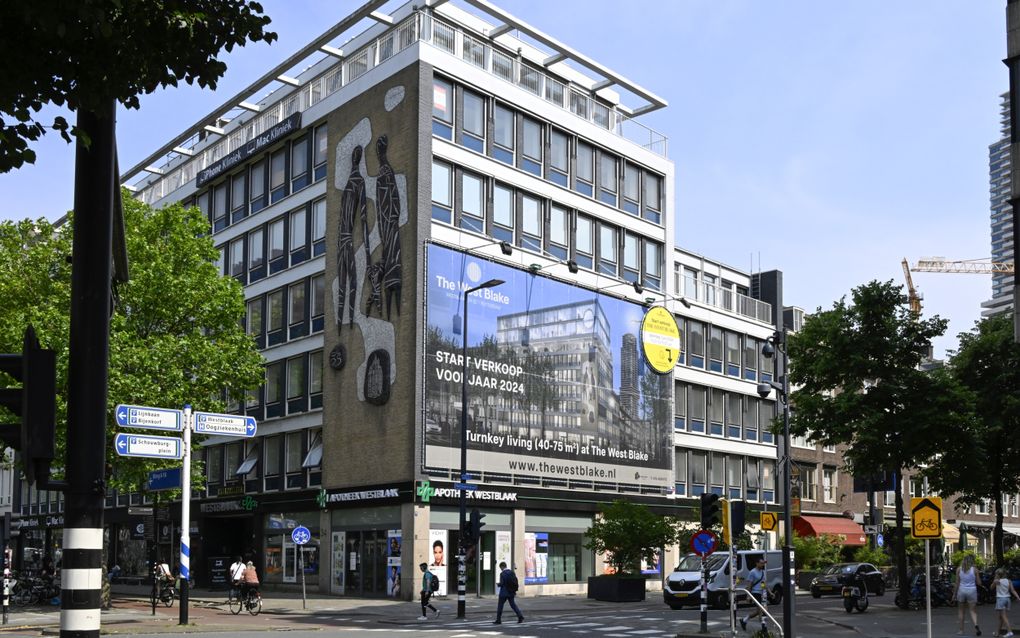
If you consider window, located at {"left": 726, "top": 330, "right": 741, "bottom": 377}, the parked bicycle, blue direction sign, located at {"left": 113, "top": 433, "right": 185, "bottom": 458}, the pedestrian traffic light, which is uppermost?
window, located at {"left": 726, "top": 330, "right": 741, "bottom": 377}

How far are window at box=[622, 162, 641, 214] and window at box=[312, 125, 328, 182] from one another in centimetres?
1478

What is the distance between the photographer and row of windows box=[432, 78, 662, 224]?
4691 cm

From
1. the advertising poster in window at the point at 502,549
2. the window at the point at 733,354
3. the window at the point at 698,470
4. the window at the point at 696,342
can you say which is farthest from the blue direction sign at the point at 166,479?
the window at the point at 733,354

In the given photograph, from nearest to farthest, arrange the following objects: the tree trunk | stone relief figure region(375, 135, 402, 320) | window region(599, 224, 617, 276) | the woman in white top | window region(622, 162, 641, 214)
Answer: the woman in white top
the tree trunk
stone relief figure region(375, 135, 402, 320)
window region(599, 224, 617, 276)
window region(622, 162, 641, 214)

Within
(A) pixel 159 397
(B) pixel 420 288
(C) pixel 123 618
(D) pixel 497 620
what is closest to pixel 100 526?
(D) pixel 497 620

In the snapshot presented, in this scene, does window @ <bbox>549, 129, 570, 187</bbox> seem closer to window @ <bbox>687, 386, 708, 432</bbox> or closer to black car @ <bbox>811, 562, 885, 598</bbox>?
window @ <bbox>687, 386, 708, 432</bbox>

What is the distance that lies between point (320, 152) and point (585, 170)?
12.3 meters

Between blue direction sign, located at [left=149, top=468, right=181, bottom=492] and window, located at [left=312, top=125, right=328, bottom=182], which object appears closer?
blue direction sign, located at [left=149, top=468, right=181, bottom=492]

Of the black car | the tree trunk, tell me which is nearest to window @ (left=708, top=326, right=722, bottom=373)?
the black car

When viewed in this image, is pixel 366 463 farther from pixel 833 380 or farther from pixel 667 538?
pixel 833 380

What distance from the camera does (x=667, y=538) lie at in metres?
41.5

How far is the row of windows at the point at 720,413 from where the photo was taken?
2327 inches

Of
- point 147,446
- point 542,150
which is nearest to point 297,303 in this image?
point 542,150

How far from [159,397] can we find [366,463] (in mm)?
12622
